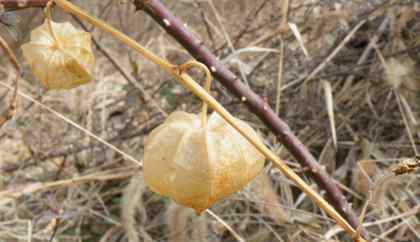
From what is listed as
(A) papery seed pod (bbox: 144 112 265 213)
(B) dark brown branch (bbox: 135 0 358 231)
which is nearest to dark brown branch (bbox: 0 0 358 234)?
(B) dark brown branch (bbox: 135 0 358 231)

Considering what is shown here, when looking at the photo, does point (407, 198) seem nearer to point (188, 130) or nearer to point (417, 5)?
point (417, 5)

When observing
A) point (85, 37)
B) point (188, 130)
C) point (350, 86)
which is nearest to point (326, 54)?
point (350, 86)

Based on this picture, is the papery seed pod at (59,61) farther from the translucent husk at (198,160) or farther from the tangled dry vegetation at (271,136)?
the tangled dry vegetation at (271,136)

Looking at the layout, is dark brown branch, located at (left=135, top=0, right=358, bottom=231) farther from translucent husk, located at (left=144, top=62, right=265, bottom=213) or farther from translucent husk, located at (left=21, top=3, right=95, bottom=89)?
translucent husk, located at (left=144, top=62, right=265, bottom=213)

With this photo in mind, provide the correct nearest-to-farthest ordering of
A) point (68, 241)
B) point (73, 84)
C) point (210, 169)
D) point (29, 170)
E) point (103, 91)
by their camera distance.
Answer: point (210, 169) → point (73, 84) → point (68, 241) → point (29, 170) → point (103, 91)

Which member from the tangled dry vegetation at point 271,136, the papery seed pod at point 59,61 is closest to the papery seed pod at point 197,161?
the papery seed pod at point 59,61

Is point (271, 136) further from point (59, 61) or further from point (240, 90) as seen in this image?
point (59, 61)

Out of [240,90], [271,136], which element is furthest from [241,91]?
[271,136]

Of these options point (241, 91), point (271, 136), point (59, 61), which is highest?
point (59, 61)
